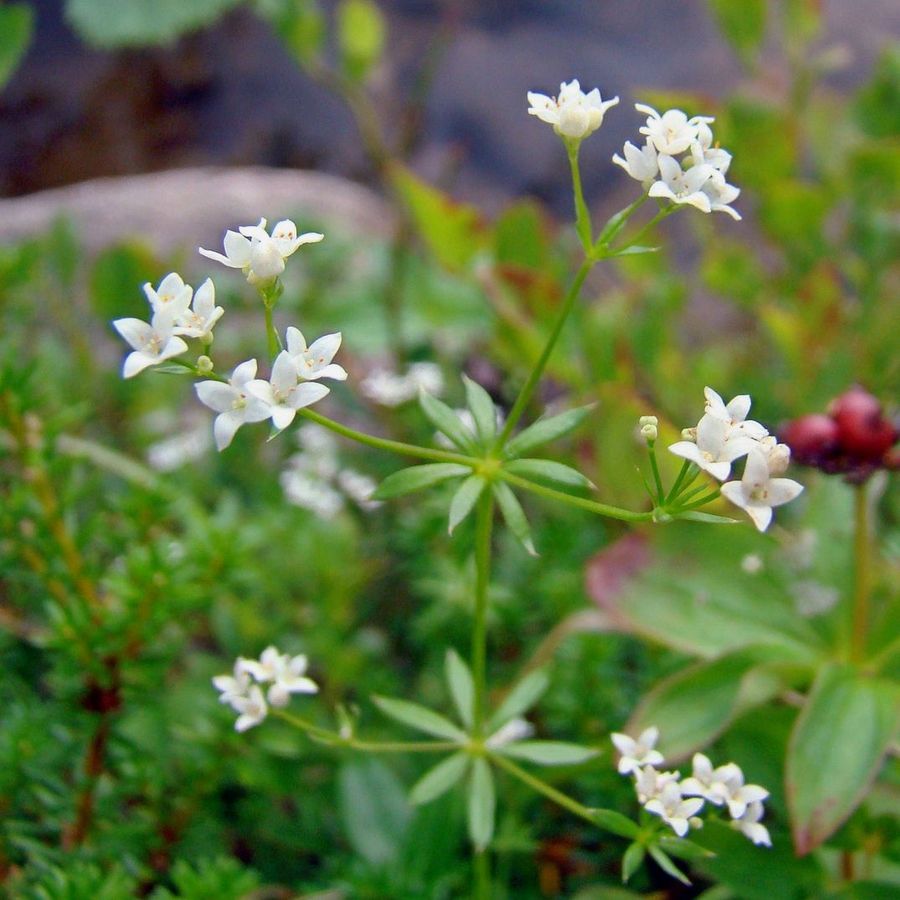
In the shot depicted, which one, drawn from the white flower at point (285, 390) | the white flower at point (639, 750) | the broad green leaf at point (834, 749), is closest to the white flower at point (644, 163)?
the white flower at point (285, 390)

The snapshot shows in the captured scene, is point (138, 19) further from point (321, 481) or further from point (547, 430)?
point (547, 430)

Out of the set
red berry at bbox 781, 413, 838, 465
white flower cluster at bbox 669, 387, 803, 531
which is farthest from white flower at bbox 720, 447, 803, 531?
red berry at bbox 781, 413, 838, 465

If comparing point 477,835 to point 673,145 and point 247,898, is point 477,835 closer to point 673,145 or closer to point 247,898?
point 247,898

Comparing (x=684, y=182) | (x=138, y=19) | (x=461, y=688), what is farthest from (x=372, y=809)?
(x=138, y=19)

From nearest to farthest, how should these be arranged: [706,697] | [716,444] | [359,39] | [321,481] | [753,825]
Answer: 1. [716,444]
2. [753,825]
3. [706,697]
4. [321,481]
5. [359,39]

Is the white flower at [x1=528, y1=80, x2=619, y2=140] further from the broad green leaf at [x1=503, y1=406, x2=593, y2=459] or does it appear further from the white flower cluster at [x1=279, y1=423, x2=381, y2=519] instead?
the white flower cluster at [x1=279, y1=423, x2=381, y2=519]

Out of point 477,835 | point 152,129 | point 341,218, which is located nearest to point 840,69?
point 341,218
